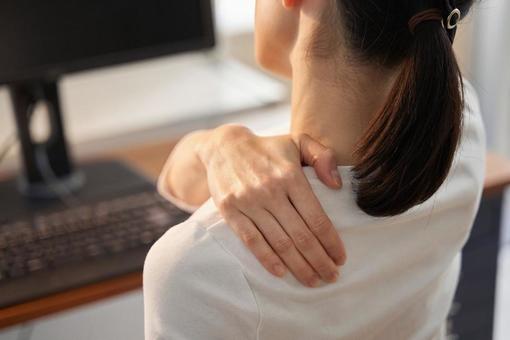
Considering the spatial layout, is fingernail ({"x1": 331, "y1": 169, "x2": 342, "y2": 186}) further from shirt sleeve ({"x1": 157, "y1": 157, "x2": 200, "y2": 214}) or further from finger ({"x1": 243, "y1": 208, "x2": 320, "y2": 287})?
shirt sleeve ({"x1": 157, "y1": 157, "x2": 200, "y2": 214})

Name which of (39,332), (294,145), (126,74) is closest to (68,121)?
(126,74)

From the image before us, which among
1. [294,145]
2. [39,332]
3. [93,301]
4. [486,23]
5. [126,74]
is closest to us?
[294,145]

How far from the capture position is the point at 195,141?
114 cm

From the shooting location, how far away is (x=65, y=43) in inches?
52.1

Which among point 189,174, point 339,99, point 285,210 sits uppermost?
point 339,99

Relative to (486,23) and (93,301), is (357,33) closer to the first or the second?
(93,301)

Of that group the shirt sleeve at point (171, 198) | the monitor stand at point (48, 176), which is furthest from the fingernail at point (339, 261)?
the monitor stand at point (48, 176)

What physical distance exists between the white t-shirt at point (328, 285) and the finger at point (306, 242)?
0.02 metres

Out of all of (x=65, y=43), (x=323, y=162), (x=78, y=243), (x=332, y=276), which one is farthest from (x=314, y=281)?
(x=65, y=43)

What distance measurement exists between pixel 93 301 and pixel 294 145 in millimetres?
394

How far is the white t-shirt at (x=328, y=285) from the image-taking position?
80 centimetres

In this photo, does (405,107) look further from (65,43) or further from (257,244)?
(65,43)

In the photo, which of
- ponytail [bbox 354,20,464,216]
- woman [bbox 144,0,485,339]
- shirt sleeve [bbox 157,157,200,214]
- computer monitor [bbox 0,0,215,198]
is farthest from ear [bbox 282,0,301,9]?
computer monitor [bbox 0,0,215,198]

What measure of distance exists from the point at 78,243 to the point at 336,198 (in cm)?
48
